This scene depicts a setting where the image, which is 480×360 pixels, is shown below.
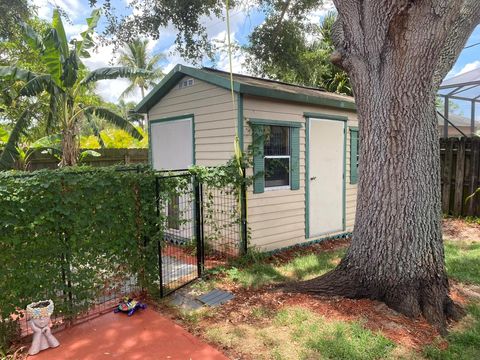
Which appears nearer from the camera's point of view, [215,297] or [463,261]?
[215,297]

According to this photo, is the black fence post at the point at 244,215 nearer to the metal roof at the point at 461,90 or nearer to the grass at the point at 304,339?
the grass at the point at 304,339

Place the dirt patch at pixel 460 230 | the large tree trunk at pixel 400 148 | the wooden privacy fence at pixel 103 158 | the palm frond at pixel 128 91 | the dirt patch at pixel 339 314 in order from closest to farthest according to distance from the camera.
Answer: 1. the dirt patch at pixel 339 314
2. the large tree trunk at pixel 400 148
3. the dirt patch at pixel 460 230
4. the wooden privacy fence at pixel 103 158
5. the palm frond at pixel 128 91

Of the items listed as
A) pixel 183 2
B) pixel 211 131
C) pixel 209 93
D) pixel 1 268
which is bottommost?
pixel 1 268

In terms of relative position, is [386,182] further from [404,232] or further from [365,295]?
[365,295]

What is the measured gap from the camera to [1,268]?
2729 millimetres

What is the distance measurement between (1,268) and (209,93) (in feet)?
13.2

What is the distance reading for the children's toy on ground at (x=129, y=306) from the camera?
352 cm

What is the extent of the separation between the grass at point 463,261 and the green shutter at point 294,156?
2688 millimetres

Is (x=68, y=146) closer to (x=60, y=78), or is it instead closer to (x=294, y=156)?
(x=60, y=78)

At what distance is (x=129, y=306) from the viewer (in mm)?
3539

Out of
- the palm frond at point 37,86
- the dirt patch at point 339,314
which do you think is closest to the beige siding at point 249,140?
the dirt patch at point 339,314

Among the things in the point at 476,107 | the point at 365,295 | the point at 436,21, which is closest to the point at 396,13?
the point at 436,21

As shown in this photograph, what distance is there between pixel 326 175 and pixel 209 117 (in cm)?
269

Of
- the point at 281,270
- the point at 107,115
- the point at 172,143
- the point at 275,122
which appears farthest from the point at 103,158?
the point at 281,270
